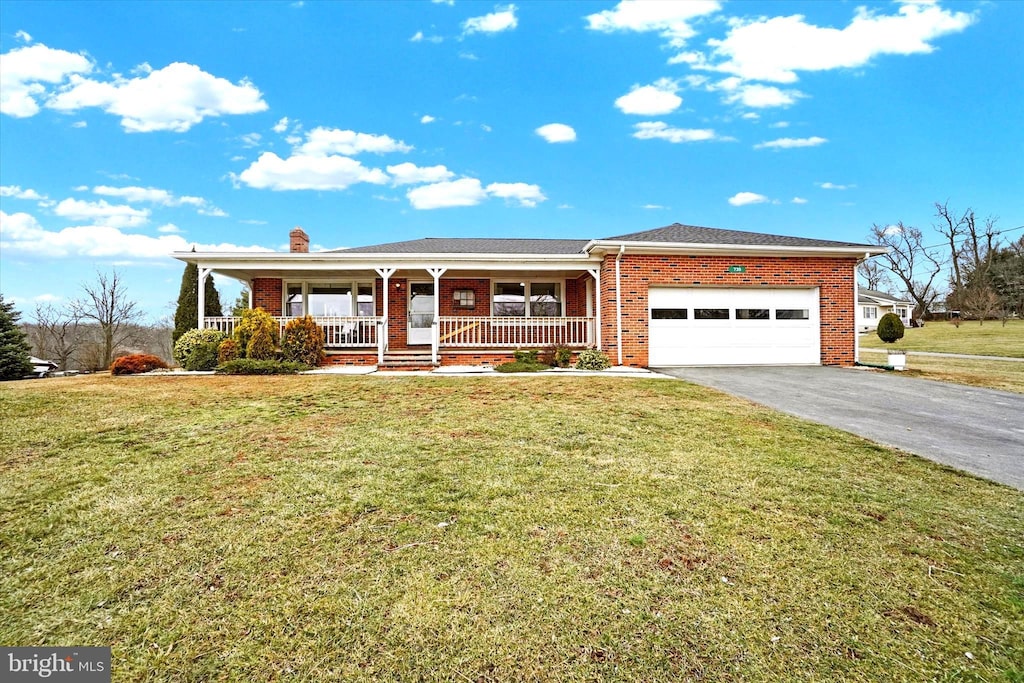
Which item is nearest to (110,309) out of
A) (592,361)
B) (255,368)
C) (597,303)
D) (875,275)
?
(255,368)

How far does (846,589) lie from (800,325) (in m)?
12.2

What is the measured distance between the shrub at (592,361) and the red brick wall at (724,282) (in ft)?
2.24

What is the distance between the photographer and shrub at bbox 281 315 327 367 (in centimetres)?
1204

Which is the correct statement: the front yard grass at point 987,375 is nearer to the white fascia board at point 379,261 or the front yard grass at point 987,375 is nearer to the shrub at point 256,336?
the white fascia board at point 379,261

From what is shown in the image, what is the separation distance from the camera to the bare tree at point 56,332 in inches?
774

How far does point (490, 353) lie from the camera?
43.6 ft

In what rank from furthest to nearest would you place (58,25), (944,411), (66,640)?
(58,25)
(944,411)
(66,640)

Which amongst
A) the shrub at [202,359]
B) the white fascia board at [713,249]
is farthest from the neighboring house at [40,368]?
the white fascia board at [713,249]

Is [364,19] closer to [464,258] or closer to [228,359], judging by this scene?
[464,258]

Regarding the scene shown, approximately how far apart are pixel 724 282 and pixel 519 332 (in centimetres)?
586

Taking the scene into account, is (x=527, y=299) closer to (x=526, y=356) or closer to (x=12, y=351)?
(x=526, y=356)

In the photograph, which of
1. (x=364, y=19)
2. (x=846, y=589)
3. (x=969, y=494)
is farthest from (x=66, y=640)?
(x=364, y=19)

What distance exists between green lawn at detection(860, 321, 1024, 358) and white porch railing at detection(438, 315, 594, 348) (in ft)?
57.7

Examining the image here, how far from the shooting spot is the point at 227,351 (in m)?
11.5
